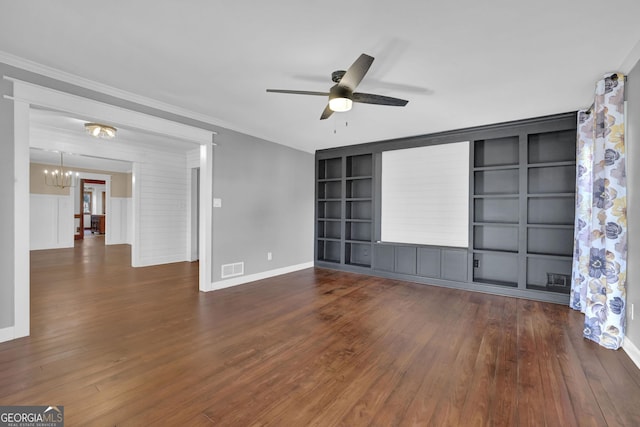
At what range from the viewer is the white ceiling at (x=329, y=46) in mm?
1859

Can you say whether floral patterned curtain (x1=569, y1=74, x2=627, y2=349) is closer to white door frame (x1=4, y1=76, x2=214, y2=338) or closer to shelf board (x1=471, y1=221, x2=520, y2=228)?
shelf board (x1=471, y1=221, x2=520, y2=228)

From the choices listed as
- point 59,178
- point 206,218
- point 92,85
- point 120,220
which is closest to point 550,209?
point 206,218

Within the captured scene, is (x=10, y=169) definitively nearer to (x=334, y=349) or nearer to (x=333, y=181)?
(x=334, y=349)

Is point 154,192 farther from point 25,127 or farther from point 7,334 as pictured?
point 7,334

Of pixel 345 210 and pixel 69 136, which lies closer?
pixel 69 136

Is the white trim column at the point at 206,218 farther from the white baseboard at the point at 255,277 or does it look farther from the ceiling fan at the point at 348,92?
the ceiling fan at the point at 348,92

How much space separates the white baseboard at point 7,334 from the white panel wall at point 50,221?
22.8ft

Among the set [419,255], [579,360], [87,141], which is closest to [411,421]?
[579,360]

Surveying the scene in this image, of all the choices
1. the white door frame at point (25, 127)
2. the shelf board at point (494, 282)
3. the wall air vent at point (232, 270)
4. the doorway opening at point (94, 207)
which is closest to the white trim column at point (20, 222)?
the white door frame at point (25, 127)

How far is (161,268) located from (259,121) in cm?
375

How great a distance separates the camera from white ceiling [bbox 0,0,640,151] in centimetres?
186

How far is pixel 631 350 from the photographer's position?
2.31 metres

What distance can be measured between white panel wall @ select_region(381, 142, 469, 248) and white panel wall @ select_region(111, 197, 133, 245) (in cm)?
820

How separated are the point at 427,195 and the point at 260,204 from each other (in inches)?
116
